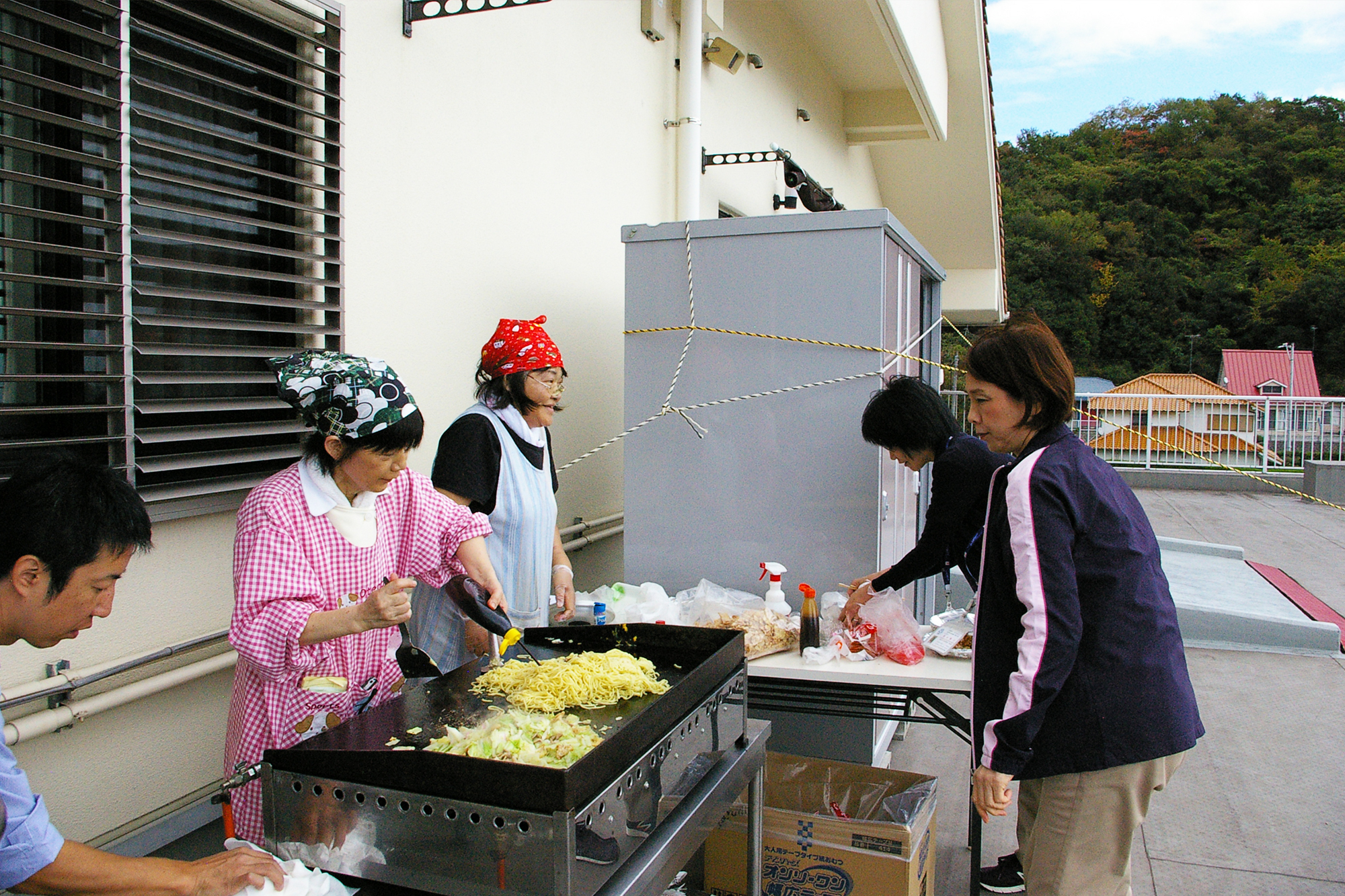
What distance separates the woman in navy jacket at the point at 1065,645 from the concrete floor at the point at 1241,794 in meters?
1.32

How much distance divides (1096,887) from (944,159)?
9.20 meters

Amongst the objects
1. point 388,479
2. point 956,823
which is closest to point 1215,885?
point 956,823

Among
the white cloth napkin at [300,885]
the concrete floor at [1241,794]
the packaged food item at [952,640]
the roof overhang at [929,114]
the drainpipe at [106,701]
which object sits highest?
the roof overhang at [929,114]

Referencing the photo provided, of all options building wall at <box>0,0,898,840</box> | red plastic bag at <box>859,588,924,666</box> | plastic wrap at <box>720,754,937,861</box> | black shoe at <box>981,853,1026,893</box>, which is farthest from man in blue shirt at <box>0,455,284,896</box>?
black shoe at <box>981,853,1026,893</box>

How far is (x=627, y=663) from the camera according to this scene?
184cm

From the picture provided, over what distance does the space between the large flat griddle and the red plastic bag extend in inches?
35.3

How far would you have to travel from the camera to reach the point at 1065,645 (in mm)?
1773

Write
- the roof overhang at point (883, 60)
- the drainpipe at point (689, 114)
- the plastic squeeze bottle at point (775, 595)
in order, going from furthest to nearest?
1. the roof overhang at point (883, 60)
2. the drainpipe at point (689, 114)
3. the plastic squeeze bottle at point (775, 595)

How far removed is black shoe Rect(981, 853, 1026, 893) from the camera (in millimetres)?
3035

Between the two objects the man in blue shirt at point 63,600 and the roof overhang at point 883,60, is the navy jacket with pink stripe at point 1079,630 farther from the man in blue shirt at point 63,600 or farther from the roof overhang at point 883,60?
the roof overhang at point 883,60

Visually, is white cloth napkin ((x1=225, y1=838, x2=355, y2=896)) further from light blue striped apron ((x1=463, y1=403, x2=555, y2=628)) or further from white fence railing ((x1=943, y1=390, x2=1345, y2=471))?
white fence railing ((x1=943, y1=390, x2=1345, y2=471))

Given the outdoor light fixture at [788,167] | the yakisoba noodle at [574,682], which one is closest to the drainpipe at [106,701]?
the yakisoba noodle at [574,682]

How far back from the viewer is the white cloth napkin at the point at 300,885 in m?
1.26

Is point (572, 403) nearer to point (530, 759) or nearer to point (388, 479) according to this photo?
point (388, 479)
